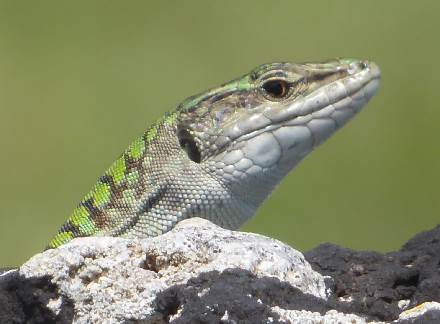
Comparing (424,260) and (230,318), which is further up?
(424,260)

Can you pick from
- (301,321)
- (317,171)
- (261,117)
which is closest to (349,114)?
(261,117)

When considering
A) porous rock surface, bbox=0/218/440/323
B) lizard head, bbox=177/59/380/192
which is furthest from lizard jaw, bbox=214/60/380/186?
porous rock surface, bbox=0/218/440/323

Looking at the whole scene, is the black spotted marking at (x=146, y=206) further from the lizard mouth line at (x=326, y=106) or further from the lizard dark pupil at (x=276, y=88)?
the lizard dark pupil at (x=276, y=88)

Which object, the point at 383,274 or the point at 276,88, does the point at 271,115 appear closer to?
the point at 276,88

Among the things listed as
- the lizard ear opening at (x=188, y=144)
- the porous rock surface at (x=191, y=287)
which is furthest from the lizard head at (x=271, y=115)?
the porous rock surface at (x=191, y=287)

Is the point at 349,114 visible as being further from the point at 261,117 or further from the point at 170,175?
the point at 170,175

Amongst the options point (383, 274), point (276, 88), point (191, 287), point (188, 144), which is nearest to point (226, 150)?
point (188, 144)
